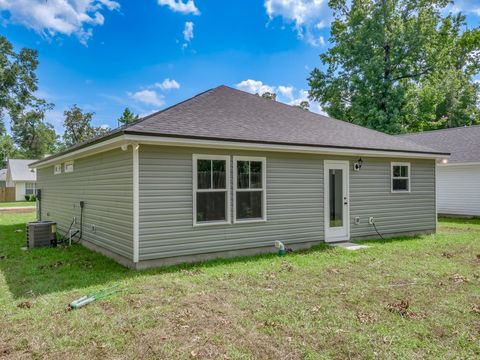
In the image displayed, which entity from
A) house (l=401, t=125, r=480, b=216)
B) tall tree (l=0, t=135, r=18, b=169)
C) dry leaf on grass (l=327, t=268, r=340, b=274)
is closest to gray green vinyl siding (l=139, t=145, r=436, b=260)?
dry leaf on grass (l=327, t=268, r=340, b=274)

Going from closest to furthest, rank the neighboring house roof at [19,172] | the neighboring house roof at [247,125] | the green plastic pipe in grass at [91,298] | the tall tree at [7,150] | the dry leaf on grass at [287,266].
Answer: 1. the green plastic pipe in grass at [91,298]
2. the dry leaf on grass at [287,266]
3. the neighboring house roof at [247,125]
4. the neighboring house roof at [19,172]
5. the tall tree at [7,150]

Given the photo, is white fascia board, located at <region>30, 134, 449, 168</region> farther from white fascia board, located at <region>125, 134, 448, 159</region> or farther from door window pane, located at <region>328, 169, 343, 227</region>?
door window pane, located at <region>328, 169, 343, 227</region>

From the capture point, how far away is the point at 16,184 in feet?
111

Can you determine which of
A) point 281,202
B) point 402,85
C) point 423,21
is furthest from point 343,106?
point 281,202

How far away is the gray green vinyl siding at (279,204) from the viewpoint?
6.44 metres

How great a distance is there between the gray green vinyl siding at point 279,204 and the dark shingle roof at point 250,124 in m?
0.40

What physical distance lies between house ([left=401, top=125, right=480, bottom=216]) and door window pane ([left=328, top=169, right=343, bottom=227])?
834 cm

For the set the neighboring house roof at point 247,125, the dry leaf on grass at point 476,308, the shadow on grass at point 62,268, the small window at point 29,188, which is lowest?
the shadow on grass at point 62,268

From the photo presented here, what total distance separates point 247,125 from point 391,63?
20648mm

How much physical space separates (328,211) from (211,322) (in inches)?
214

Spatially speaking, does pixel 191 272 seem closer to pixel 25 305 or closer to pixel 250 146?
pixel 25 305

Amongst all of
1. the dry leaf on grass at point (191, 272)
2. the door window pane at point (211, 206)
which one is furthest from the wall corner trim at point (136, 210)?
the door window pane at point (211, 206)

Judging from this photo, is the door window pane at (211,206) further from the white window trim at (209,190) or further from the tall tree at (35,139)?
the tall tree at (35,139)

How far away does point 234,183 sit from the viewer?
732 centimetres
